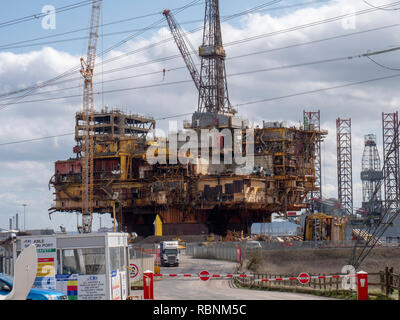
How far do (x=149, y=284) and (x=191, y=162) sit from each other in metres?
91.2

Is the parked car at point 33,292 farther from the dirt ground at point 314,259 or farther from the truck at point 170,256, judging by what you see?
the dirt ground at point 314,259

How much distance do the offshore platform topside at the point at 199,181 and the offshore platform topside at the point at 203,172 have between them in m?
0.19

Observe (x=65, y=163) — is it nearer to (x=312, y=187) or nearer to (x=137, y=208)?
(x=137, y=208)

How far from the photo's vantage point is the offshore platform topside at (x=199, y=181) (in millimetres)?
123750

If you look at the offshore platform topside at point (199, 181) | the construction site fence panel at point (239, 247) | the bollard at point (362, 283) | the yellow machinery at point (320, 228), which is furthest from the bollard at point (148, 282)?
the offshore platform topside at point (199, 181)

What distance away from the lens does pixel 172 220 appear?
417 feet

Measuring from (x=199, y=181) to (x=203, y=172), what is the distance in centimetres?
279

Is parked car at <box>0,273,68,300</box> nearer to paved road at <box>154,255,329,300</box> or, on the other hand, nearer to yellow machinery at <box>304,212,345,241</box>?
paved road at <box>154,255,329,300</box>

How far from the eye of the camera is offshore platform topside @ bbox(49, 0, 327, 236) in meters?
124

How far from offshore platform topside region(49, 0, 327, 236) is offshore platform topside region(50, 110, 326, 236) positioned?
188 mm

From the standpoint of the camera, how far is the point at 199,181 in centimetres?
12381

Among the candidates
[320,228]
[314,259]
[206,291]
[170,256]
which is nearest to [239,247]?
[314,259]

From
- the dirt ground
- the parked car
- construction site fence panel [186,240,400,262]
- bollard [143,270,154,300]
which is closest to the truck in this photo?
construction site fence panel [186,240,400,262]
